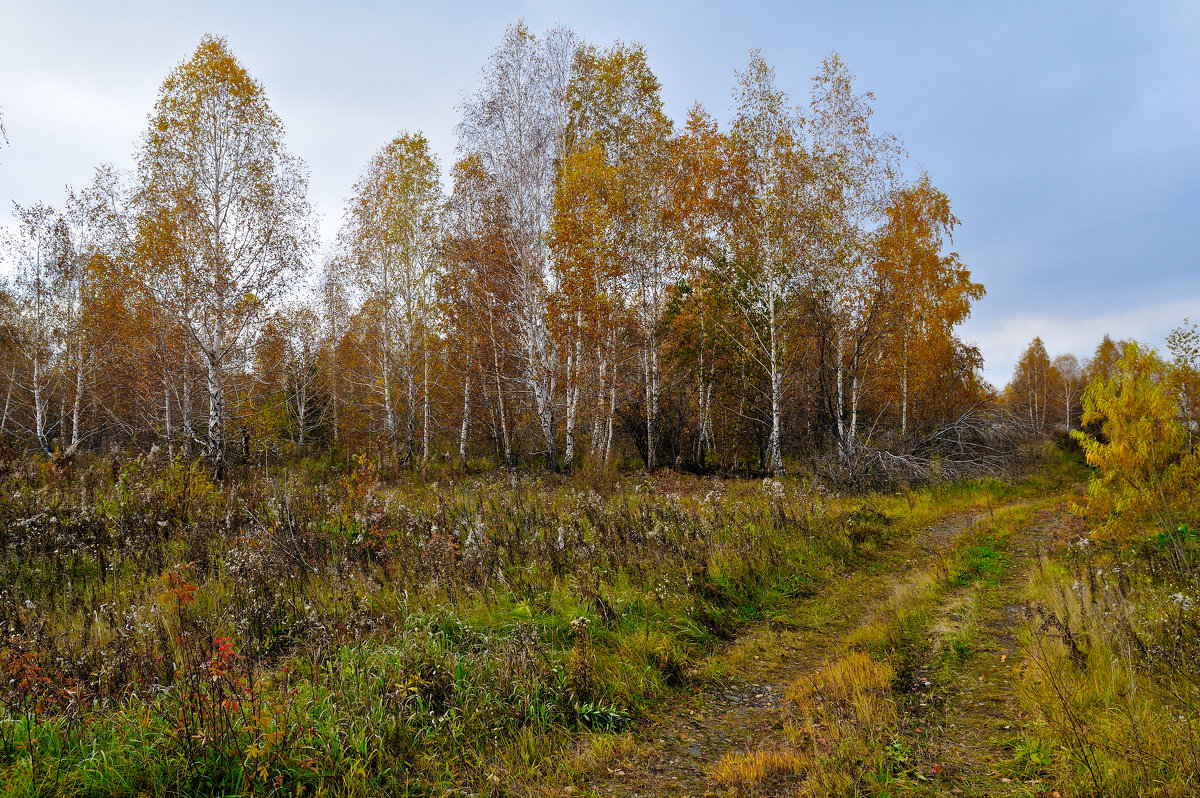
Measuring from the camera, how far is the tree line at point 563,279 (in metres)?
15.8

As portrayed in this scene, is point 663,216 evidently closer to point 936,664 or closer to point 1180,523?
point 1180,523

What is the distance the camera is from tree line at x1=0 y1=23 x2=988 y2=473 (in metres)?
15.8

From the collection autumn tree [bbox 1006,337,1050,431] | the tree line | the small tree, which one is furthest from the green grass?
autumn tree [bbox 1006,337,1050,431]

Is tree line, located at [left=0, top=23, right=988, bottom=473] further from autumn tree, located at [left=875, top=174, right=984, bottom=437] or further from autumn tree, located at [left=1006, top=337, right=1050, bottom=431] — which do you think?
autumn tree, located at [left=1006, top=337, right=1050, bottom=431]

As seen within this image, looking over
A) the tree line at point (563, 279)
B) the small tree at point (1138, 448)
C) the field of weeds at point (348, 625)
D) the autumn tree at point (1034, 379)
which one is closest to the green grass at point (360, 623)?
the field of weeds at point (348, 625)

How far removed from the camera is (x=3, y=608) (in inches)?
210

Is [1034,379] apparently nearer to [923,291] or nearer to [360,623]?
[923,291]

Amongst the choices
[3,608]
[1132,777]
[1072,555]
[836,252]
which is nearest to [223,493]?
[3,608]

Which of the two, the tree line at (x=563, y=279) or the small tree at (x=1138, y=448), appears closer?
the small tree at (x=1138, y=448)

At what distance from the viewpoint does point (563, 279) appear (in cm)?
1714

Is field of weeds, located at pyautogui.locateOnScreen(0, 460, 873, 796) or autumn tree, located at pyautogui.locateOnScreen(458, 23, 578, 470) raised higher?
autumn tree, located at pyautogui.locateOnScreen(458, 23, 578, 470)

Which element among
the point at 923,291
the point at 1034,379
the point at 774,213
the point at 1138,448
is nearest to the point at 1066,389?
the point at 1034,379

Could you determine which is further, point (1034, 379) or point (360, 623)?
point (1034, 379)

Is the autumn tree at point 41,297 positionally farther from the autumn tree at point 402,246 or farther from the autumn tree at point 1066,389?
the autumn tree at point 1066,389
